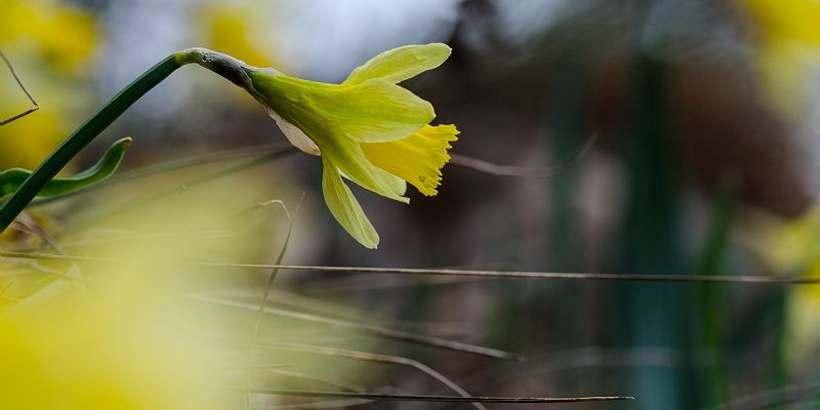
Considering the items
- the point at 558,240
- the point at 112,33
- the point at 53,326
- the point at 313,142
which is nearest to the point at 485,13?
the point at 558,240

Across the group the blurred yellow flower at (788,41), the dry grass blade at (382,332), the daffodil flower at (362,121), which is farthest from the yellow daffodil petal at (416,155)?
the blurred yellow flower at (788,41)

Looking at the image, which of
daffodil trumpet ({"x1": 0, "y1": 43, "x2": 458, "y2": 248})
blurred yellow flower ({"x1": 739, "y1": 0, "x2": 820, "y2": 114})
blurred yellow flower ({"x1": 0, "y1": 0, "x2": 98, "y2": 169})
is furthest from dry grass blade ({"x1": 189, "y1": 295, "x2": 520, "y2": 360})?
blurred yellow flower ({"x1": 739, "y1": 0, "x2": 820, "y2": 114})

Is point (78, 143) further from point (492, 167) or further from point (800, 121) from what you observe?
point (800, 121)

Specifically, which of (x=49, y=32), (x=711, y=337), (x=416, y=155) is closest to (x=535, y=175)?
(x=711, y=337)

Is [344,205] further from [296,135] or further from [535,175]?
[535,175]

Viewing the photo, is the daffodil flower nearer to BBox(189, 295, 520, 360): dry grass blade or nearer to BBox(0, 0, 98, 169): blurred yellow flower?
BBox(189, 295, 520, 360): dry grass blade

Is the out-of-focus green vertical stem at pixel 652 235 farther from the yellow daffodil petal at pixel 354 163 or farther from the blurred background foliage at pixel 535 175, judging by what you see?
the yellow daffodil petal at pixel 354 163
